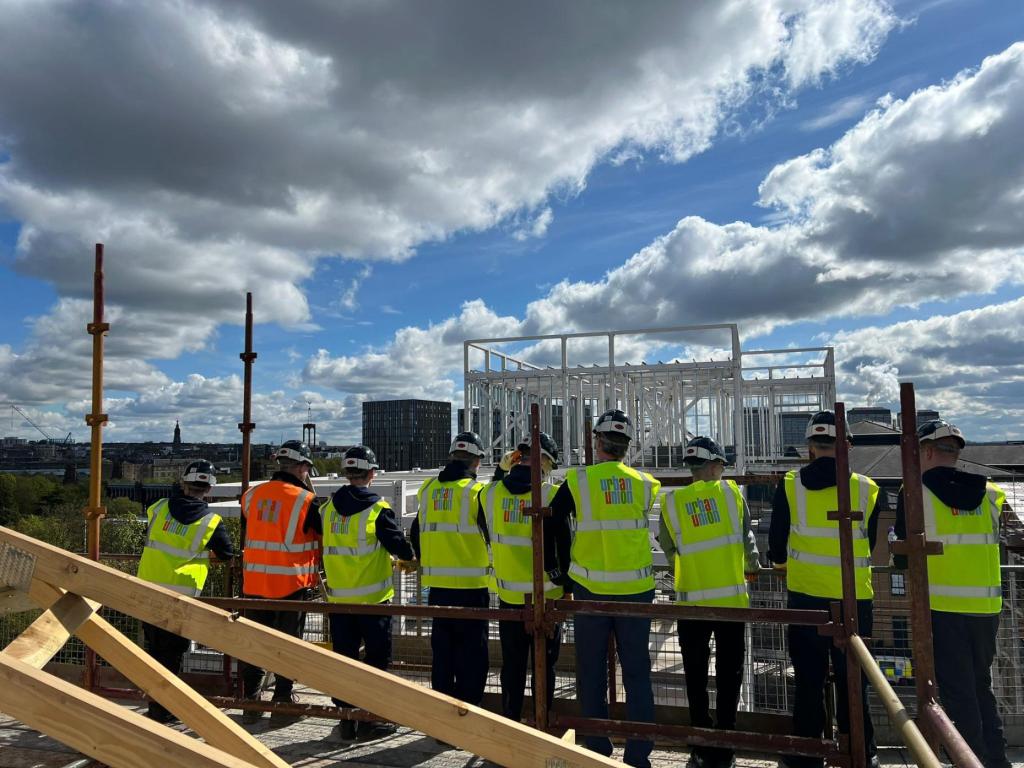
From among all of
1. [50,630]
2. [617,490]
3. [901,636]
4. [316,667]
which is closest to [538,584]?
[617,490]

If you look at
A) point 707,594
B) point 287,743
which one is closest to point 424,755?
point 287,743

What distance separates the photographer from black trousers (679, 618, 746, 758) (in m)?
4.43

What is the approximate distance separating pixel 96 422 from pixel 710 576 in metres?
4.81

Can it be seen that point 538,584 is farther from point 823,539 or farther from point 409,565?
point 823,539

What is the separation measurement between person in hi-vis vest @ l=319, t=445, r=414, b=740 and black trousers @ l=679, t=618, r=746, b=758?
6.26 feet

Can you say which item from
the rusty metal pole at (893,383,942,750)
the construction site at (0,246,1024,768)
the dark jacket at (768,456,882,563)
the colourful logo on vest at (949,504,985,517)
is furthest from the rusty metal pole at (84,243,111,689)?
the colourful logo on vest at (949,504,985,517)

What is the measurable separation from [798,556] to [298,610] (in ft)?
10.2

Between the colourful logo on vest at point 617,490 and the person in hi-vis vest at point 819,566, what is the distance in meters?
0.86

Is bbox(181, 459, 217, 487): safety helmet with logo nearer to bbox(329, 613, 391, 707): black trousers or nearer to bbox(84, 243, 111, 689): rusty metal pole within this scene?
bbox(84, 243, 111, 689): rusty metal pole

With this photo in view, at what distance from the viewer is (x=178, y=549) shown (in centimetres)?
526

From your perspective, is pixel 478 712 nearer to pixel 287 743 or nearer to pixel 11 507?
pixel 287 743

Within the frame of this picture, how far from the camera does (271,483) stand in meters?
5.31

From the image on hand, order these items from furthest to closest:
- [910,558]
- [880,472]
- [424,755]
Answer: [880,472] < [424,755] < [910,558]

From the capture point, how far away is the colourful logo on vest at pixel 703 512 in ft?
14.6
